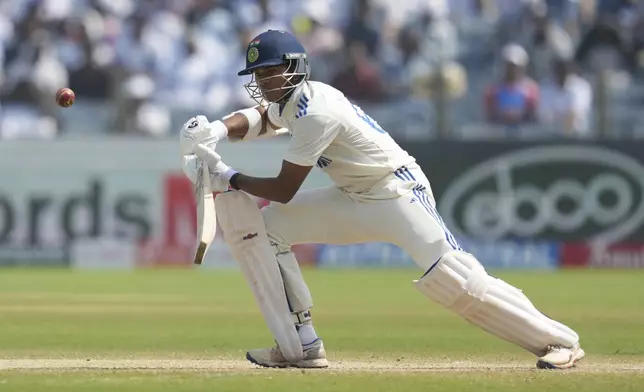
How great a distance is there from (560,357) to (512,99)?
393 inches

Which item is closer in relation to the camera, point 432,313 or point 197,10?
point 432,313

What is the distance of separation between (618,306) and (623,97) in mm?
5537

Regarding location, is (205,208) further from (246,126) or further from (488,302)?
(488,302)

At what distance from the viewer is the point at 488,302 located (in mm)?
6289

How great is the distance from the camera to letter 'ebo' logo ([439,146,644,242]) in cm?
1580

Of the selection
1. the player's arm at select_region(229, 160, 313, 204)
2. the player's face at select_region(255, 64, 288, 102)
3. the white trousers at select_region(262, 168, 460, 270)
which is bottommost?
the white trousers at select_region(262, 168, 460, 270)

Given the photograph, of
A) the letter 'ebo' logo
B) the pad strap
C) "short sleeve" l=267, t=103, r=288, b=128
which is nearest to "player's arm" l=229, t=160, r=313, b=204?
"short sleeve" l=267, t=103, r=288, b=128

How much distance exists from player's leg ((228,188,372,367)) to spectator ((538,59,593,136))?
9859mm

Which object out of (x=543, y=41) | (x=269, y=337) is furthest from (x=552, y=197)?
(x=269, y=337)

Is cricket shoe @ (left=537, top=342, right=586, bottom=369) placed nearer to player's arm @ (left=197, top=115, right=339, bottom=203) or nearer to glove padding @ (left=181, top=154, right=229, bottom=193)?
player's arm @ (left=197, top=115, right=339, bottom=203)

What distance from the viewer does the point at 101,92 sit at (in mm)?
16734

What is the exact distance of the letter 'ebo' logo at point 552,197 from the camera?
51.9ft

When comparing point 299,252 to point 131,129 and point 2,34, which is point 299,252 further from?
point 2,34

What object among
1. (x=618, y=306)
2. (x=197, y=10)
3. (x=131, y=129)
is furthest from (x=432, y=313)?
(x=197, y=10)
